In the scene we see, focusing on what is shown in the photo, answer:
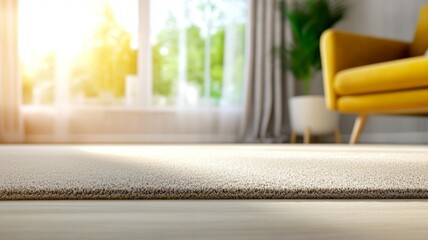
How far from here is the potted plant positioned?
337cm

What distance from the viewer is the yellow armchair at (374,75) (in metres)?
2.12

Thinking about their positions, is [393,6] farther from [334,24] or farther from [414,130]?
[414,130]

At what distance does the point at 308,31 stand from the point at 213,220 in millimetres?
3281

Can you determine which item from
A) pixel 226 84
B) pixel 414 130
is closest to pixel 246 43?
pixel 226 84

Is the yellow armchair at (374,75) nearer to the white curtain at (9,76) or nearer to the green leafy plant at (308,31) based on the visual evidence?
the green leafy plant at (308,31)

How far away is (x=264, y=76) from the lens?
12.1 ft

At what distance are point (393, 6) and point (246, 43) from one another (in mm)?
1063

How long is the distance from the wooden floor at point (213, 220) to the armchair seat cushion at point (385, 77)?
1.81m

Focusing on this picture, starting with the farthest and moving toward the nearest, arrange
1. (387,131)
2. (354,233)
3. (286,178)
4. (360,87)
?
(387,131) → (360,87) → (286,178) → (354,233)

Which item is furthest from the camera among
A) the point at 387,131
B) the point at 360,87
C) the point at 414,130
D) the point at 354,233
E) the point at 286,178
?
the point at 387,131

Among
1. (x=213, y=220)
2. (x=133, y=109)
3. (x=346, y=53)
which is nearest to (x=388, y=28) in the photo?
(x=346, y=53)

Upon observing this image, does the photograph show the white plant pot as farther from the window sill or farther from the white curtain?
the white curtain

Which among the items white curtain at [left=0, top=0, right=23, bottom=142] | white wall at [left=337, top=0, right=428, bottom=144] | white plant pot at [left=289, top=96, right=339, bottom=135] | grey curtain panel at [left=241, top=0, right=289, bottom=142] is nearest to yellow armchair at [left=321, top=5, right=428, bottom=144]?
white wall at [left=337, top=0, right=428, bottom=144]

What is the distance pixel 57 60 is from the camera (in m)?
3.57
